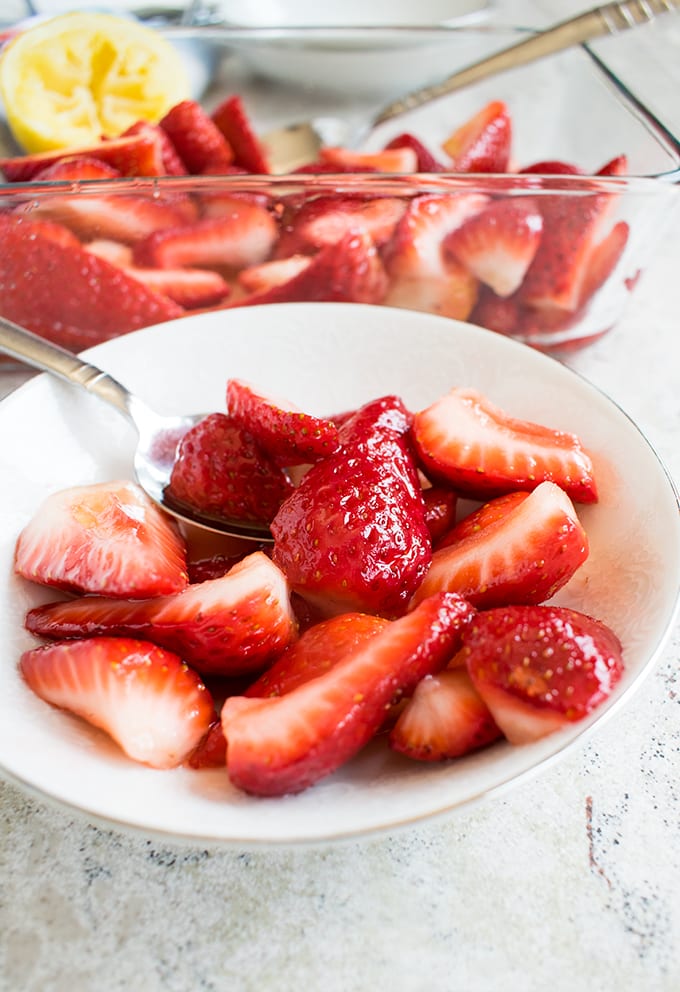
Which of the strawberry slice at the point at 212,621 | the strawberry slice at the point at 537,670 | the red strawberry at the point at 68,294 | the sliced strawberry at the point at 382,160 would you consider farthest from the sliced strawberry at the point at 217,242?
the strawberry slice at the point at 537,670

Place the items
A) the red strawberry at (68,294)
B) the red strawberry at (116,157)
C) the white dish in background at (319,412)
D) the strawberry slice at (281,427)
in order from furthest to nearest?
1. the red strawberry at (116,157)
2. the red strawberry at (68,294)
3. the strawberry slice at (281,427)
4. the white dish in background at (319,412)

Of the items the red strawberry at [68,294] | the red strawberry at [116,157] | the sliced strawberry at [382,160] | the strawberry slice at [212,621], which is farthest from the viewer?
the sliced strawberry at [382,160]

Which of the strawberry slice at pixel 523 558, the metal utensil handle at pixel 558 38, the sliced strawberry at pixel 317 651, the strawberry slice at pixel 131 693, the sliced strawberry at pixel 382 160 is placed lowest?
the strawberry slice at pixel 131 693

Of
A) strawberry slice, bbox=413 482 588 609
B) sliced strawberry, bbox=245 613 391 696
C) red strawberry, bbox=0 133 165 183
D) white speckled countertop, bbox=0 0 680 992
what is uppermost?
red strawberry, bbox=0 133 165 183

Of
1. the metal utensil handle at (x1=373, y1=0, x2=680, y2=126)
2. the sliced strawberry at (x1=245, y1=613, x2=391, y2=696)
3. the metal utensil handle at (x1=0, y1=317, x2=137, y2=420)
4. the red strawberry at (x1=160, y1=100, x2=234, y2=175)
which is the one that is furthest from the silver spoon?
the metal utensil handle at (x1=373, y1=0, x2=680, y2=126)

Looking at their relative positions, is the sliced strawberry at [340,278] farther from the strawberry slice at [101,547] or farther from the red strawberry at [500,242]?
the strawberry slice at [101,547]

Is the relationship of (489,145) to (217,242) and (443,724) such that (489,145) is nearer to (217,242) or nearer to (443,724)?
(217,242)

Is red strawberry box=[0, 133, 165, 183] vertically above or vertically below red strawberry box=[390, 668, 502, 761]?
above

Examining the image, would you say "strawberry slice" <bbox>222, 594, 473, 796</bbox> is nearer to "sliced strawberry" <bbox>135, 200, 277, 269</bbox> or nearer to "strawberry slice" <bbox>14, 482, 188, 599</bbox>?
"strawberry slice" <bbox>14, 482, 188, 599</bbox>
